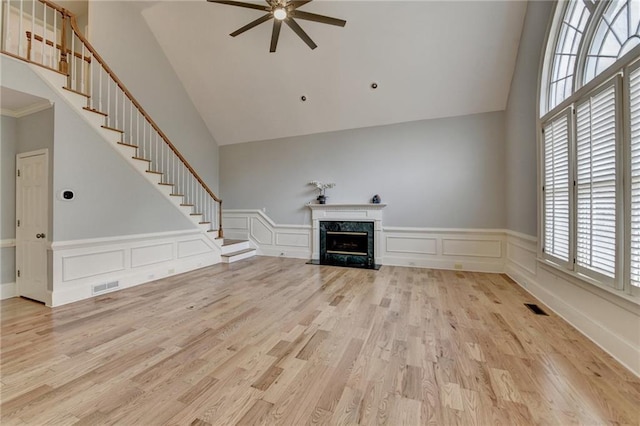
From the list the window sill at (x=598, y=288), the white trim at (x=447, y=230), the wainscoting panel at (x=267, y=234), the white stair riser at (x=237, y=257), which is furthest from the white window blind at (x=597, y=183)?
the white stair riser at (x=237, y=257)

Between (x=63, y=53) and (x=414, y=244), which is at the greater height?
(x=63, y=53)

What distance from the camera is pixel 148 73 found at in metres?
5.52

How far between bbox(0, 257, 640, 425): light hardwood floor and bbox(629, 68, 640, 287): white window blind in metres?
0.82

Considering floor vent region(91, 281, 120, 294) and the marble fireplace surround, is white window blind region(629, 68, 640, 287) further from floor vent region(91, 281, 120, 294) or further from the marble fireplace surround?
floor vent region(91, 281, 120, 294)

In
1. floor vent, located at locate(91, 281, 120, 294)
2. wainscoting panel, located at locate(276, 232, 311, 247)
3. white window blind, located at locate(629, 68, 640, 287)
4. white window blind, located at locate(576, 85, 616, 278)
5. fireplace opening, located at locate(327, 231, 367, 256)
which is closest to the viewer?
white window blind, located at locate(629, 68, 640, 287)

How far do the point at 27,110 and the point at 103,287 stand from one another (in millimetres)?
2645

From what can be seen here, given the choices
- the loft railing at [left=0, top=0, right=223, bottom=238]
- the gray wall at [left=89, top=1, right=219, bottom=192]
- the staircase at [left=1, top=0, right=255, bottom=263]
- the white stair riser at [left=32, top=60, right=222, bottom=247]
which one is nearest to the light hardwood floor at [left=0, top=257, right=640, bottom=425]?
the white stair riser at [left=32, top=60, right=222, bottom=247]

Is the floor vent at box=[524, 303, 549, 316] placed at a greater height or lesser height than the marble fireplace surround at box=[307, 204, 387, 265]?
lesser

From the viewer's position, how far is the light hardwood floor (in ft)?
5.05

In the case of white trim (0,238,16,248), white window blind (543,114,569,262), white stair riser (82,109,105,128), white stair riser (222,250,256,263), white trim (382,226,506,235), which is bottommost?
white stair riser (222,250,256,263)

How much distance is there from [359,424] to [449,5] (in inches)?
209

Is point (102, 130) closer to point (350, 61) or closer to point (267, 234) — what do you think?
point (267, 234)

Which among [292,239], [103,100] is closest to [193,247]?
[292,239]

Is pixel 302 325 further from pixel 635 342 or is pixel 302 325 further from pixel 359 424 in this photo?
pixel 635 342
